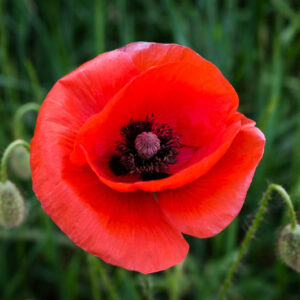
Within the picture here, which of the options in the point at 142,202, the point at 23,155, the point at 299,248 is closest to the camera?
the point at 142,202

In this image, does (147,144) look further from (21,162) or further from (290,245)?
(21,162)

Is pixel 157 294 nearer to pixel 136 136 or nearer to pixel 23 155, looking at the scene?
pixel 23 155

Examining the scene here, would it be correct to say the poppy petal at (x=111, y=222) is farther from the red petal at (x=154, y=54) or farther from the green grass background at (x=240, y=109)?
the green grass background at (x=240, y=109)

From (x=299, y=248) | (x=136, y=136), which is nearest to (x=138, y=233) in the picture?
(x=136, y=136)

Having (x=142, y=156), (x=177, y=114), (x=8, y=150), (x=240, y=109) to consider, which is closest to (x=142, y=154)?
(x=142, y=156)

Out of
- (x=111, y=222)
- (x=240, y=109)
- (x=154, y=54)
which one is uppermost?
(x=154, y=54)

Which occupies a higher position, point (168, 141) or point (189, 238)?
point (168, 141)

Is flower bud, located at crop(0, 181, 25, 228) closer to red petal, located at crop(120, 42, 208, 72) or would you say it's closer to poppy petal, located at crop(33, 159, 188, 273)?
poppy petal, located at crop(33, 159, 188, 273)
